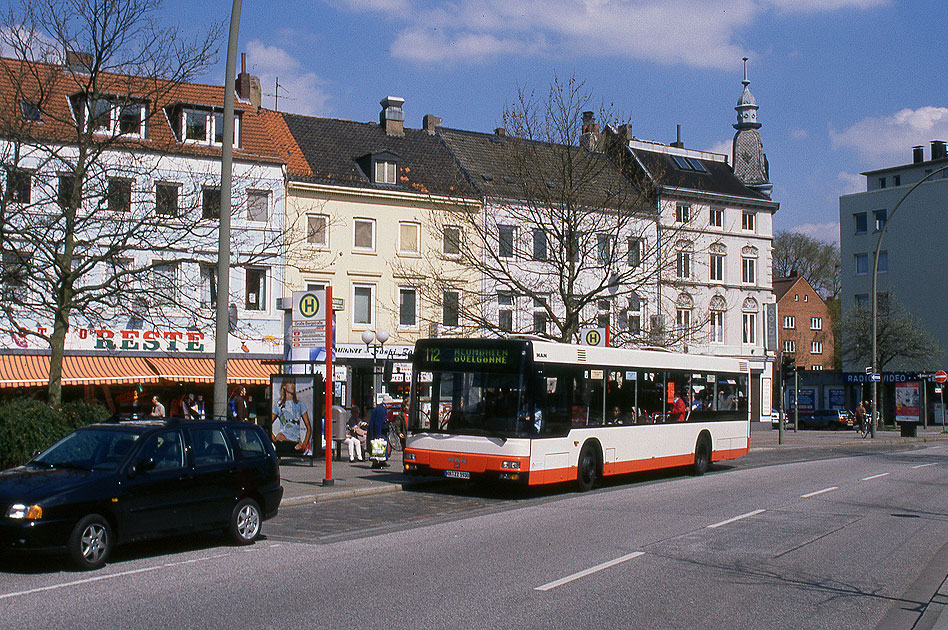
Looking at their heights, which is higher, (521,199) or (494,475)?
(521,199)

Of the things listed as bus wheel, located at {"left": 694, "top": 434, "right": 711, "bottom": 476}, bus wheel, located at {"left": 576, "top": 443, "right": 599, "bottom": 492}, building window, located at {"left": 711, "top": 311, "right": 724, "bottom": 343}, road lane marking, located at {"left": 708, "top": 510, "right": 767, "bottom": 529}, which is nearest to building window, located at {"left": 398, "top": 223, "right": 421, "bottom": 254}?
building window, located at {"left": 711, "top": 311, "right": 724, "bottom": 343}

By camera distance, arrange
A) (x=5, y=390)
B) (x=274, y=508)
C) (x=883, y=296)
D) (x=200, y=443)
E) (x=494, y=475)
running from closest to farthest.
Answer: (x=200, y=443), (x=274, y=508), (x=494, y=475), (x=5, y=390), (x=883, y=296)

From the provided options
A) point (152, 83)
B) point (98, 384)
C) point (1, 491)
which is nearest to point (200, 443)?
point (1, 491)

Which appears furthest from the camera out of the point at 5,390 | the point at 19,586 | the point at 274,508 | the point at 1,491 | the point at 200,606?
the point at 5,390

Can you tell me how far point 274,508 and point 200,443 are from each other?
60.0 inches

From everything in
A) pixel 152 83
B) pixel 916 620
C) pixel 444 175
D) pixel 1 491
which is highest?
pixel 444 175

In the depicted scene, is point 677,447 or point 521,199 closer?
point 677,447

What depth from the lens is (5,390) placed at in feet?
103

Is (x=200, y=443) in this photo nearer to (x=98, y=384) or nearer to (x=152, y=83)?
(x=152, y=83)

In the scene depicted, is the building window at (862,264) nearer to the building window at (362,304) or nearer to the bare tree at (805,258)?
the bare tree at (805,258)

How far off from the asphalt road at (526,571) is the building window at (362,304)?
84.4 feet

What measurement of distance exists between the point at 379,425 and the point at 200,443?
491 inches

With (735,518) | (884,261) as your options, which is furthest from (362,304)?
(884,261)

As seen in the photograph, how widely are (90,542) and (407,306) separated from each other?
34.2 m
